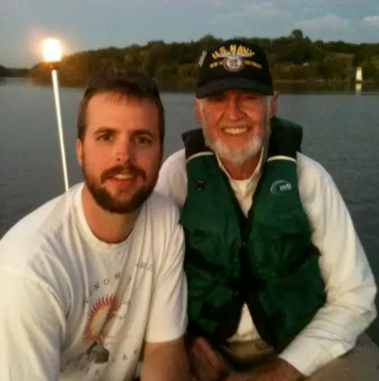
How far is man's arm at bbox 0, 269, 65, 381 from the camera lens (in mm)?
1612

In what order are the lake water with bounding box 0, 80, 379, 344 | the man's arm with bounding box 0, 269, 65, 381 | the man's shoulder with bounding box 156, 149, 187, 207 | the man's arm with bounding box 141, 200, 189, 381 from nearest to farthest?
the man's arm with bounding box 0, 269, 65, 381 < the man's arm with bounding box 141, 200, 189, 381 < the man's shoulder with bounding box 156, 149, 187, 207 < the lake water with bounding box 0, 80, 379, 344

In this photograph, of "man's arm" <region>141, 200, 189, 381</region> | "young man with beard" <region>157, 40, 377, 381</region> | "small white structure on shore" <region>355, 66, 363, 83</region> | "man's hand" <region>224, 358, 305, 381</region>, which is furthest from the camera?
"small white structure on shore" <region>355, 66, 363, 83</region>

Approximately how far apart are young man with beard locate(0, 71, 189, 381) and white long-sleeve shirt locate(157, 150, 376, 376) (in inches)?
19.6

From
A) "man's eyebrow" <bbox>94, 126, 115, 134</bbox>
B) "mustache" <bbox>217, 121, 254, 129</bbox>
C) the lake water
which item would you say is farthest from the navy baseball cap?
the lake water

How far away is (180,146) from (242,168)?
369 inches

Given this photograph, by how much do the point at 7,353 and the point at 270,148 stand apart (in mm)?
1506

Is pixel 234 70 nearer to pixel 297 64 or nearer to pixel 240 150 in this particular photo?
pixel 240 150

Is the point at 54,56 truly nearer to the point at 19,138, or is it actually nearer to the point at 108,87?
the point at 108,87

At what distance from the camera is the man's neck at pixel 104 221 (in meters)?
1.89

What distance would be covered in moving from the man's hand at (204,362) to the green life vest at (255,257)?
0.08 metres

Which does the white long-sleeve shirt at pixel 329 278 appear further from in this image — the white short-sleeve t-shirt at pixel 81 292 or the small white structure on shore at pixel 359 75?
the small white structure on shore at pixel 359 75

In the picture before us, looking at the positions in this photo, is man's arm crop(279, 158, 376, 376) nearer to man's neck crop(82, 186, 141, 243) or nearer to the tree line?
man's neck crop(82, 186, 141, 243)

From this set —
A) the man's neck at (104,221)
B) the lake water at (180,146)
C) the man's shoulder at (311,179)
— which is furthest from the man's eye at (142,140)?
the lake water at (180,146)

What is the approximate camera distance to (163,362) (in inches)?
85.6
